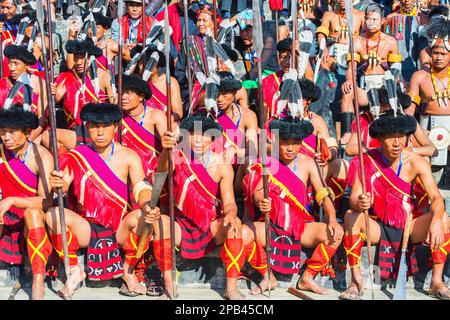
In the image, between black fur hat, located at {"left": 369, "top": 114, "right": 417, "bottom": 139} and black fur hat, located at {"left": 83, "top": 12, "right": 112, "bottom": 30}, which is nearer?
black fur hat, located at {"left": 369, "top": 114, "right": 417, "bottom": 139}

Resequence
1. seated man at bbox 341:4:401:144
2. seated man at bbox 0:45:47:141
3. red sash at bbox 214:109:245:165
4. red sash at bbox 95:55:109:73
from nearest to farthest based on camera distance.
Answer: red sash at bbox 214:109:245:165 < seated man at bbox 0:45:47:141 < red sash at bbox 95:55:109:73 < seated man at bbox 341:4:401:144

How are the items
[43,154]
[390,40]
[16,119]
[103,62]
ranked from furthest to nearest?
[390,40]
[103,62]
[43,154]
[16,119]

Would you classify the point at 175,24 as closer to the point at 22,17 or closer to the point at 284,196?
the point at 22,17

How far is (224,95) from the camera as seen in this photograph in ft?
27.9

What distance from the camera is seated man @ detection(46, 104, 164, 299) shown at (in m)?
7.44

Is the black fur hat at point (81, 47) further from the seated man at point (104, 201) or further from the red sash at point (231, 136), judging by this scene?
the seated man at point (104, 201)

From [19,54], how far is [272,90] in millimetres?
2167

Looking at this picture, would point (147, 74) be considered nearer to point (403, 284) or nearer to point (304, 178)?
point (304, 178)

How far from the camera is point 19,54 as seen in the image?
29.5 feet

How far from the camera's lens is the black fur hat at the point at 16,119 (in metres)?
7.46

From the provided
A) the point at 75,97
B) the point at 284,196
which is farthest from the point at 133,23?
the point at 284,196

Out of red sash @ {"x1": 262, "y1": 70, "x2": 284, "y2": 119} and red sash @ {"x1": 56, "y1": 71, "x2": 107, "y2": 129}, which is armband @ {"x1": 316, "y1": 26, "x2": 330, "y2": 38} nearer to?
red sash @ {"x1": 262, "y1": 70, "x2": 284, "y2": 119}

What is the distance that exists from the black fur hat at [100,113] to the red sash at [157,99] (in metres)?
1.44

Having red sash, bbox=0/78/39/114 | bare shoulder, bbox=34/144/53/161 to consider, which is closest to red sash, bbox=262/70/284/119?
red sash, bbox=0/78/39/114
